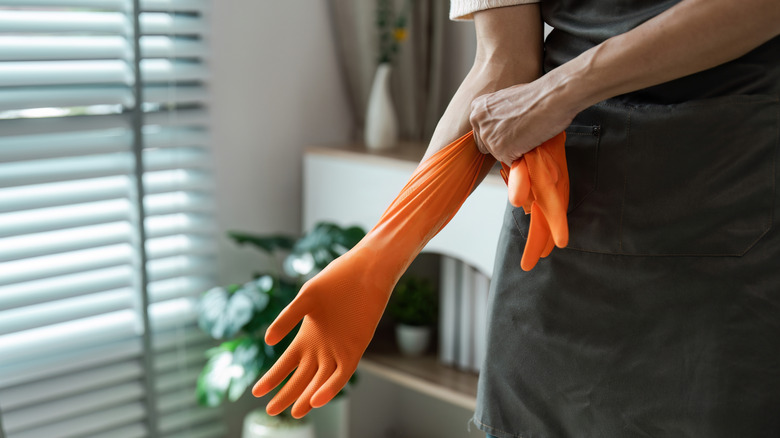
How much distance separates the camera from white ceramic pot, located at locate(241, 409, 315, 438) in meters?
1.99

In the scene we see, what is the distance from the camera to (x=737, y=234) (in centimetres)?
79

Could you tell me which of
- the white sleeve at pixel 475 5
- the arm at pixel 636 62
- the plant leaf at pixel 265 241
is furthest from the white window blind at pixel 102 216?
the arm at pixel 636 62

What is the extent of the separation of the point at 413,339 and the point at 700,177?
1448 mm

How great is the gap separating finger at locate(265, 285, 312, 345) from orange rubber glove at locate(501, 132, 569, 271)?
0.24 meters

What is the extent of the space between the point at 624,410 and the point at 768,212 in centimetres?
27

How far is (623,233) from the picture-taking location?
0.85 metres

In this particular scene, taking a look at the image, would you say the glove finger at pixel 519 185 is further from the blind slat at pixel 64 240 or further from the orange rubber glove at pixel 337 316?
the blind slat at pixel 64 240

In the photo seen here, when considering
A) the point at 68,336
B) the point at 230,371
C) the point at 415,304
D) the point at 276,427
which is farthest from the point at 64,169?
the point at 415,304

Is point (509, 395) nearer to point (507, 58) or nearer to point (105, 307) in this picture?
point (507, 58)

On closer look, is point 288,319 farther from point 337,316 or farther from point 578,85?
point 578,85

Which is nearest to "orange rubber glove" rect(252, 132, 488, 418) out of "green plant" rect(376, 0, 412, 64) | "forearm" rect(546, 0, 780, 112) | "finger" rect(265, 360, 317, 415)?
"finger" rect(265, 360, 317, 415)

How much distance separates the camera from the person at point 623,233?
30.6 inches

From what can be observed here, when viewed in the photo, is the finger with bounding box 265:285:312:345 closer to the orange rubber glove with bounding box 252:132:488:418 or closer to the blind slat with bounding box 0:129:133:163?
the orange rubber glove with bounding box 252:132:488:418

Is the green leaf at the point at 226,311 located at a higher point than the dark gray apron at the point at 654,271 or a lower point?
lower
